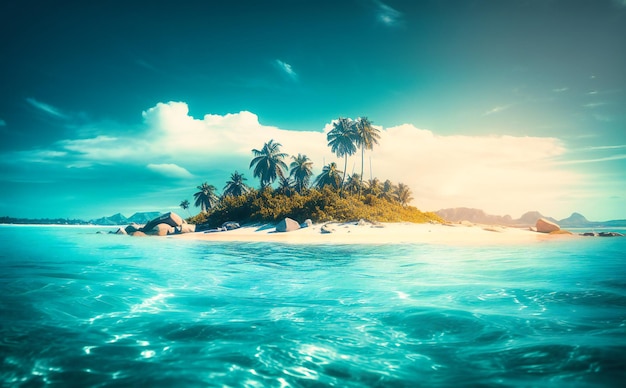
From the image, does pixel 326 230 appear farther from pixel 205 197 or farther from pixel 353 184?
pixel 205 197

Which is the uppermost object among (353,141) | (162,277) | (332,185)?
(353,141)

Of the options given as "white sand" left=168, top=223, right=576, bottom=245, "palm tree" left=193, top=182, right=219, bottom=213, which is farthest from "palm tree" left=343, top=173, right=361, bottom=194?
"palm tree" left=193, top=182, right=219, bottom=213

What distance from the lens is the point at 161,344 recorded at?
4.51m

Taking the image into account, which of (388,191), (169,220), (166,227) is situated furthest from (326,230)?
(388,191)

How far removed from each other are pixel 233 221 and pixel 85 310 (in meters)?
34.6

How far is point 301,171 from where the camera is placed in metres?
52.5

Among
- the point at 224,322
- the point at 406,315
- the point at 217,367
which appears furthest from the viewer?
the point at 406,315

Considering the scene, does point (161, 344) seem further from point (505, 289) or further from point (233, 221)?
point (233, 221)

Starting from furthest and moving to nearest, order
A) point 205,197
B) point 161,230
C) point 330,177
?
point 205,197
point 330,177
point 161,230

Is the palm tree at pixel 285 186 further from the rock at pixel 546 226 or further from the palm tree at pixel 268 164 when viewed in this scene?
the rock at pixel 546 226

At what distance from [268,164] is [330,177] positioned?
10.5 meters

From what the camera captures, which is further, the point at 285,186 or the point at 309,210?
the point at 285,186

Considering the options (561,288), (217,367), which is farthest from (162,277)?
(561,288)

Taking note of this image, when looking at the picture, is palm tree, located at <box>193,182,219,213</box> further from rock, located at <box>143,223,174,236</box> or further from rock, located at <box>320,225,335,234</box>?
rock, located at <box>320,225,335,234</box>
